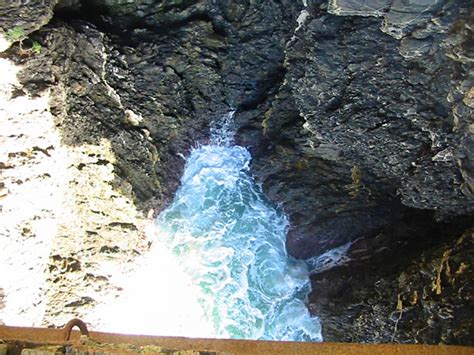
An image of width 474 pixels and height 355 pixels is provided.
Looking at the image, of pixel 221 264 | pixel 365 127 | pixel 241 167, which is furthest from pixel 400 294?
Result: pixel 241 167

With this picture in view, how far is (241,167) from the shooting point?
7918mm

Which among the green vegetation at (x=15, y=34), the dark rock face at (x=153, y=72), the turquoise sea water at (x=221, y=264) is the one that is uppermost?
the green vegetation at (x=15, y=34)

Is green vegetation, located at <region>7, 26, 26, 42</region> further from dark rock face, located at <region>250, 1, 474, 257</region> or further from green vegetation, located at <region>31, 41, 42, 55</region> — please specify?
dark rock face, located at <region>250, 1, 474, 257</region>

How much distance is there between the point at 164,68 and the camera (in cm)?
659

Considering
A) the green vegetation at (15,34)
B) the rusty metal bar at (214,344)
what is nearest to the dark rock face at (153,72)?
the green vegetation at (15,34)

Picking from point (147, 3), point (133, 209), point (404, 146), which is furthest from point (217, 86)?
point (404, 146)

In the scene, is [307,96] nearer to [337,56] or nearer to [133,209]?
[337,56]

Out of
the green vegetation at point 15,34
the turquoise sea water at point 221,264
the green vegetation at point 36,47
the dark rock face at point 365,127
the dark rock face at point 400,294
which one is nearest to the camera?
the dark rock face at point 365,127

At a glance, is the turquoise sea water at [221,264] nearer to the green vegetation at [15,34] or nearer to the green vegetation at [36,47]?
the green vegetation at [36,47]

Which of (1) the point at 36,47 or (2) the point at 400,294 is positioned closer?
(1) the point at 36,47

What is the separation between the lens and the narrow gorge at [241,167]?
5055mm

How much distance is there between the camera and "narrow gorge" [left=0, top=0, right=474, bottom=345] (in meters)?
5.05

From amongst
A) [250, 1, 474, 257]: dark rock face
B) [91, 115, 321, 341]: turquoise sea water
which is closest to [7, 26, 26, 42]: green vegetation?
[250, 1, 474, 257]: dark rock face

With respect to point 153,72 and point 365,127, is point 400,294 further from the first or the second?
point 153,72
